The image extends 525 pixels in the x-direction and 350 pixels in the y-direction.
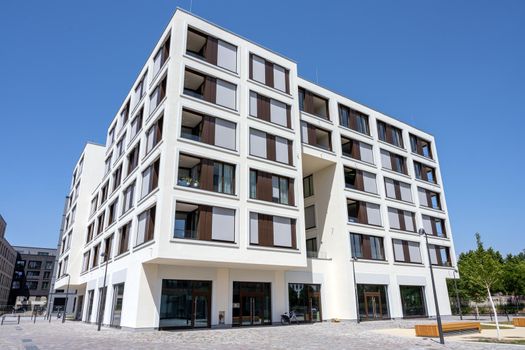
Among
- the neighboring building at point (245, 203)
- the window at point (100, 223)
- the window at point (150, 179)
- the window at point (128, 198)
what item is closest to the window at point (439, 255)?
the neighboring building at point (245, 203)

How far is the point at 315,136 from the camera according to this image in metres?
34.6

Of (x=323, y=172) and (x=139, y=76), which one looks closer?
(x=139, y=76)

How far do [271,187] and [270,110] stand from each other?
22.2 ft

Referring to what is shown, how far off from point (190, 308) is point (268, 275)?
6513 mm

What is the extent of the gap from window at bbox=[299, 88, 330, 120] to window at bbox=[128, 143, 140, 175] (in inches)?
600

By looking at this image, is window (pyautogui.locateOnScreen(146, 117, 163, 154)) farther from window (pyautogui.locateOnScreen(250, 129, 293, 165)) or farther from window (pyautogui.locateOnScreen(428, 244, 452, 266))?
window (pyautogui.locateOnScreen(428, 244, 452, 266))

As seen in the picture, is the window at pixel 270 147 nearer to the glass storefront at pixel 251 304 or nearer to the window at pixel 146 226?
the window at pixel 146 226

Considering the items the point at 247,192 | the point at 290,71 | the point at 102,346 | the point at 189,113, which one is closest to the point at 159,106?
the point at 189,113

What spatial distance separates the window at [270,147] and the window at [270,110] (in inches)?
57.1

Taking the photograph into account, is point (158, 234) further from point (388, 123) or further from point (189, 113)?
point (388, 123)

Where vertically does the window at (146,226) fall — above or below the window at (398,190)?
below

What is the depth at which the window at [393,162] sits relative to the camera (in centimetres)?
3981

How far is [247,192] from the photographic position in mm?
25781

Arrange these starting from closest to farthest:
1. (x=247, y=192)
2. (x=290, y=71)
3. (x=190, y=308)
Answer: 1. (x=190, y=308)
2. (x=247, y=192)
3. (x=290, y=71)
